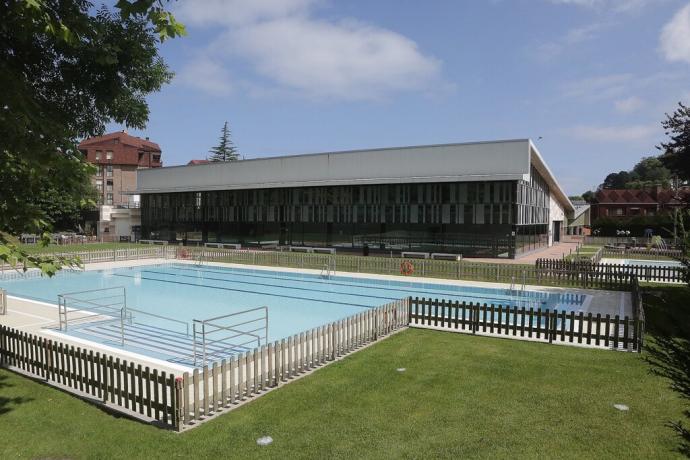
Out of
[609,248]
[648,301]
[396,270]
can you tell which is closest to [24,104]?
[648,301]

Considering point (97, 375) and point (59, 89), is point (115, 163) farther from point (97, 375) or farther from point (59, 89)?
point (97, 375)

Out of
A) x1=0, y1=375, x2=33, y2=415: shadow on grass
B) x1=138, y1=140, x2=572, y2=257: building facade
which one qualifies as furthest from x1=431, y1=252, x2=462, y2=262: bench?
x1=0, y1=375, x2=33, y2=415: shadow on grass

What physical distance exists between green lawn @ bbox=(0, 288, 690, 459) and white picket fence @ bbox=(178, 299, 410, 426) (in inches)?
14.1

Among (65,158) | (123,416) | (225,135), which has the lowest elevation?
(123,416)

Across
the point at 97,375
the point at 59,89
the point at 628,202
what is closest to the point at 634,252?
the point at 97,375

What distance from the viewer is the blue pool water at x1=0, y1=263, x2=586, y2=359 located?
793 inches

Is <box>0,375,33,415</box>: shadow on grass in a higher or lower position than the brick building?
lower

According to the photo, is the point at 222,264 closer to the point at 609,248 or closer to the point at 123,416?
the point at 123,416

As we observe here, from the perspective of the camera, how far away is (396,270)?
28094 mm

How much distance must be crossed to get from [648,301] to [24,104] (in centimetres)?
2135

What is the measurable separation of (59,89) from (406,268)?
69.0 ft

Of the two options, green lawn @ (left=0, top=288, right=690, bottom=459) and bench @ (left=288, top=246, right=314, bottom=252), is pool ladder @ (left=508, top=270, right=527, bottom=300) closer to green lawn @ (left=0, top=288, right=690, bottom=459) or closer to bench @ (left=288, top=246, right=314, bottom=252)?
green lawn @ (left=0, top=288, right=690, bottom=459)

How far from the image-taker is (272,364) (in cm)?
982

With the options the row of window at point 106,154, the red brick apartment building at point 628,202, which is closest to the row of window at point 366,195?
the row of window at point 106,154
